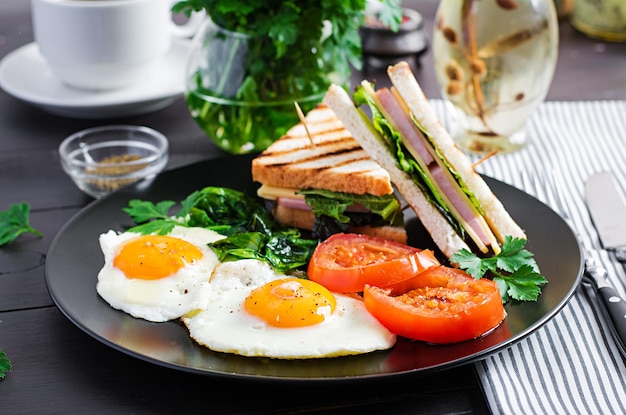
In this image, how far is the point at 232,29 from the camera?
3438 mm

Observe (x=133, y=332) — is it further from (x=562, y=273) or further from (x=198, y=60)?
(x=198, y=60)

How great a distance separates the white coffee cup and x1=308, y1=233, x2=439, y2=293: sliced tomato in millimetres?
1763

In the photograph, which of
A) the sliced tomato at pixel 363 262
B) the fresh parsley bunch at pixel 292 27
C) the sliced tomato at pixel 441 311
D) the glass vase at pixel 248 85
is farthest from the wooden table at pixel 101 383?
the fresh parsley bunch at pixel 292 27

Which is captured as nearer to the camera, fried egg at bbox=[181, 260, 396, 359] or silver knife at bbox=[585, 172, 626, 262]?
fried egg at bbox=[181, 260, 396, 359]

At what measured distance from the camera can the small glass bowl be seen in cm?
330

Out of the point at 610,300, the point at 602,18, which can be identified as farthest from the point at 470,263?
the point at 602,18

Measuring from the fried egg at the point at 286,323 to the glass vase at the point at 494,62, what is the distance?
5.13 ft

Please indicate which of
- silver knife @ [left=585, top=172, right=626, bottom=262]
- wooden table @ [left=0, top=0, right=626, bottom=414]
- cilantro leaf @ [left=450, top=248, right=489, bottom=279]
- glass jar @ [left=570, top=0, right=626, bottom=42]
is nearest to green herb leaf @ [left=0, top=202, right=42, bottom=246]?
wooden table @ [left=0, top=0, right=626, bottom=414]

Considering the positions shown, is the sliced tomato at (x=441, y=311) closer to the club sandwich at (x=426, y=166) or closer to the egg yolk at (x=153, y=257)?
the club sandwich at (x=426, y=166)

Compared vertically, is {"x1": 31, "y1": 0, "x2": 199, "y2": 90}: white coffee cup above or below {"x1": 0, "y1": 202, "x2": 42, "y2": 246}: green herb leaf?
above

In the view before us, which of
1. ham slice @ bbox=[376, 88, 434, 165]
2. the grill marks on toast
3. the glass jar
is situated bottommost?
the glass jar

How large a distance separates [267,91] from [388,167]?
793 millimetres

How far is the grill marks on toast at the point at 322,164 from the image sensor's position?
9.36 ft

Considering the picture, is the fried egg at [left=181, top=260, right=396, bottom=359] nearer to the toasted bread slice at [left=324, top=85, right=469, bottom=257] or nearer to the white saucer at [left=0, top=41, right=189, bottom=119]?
the toasted bread slice at [left=324, top=85, right=469, bottom=257]
